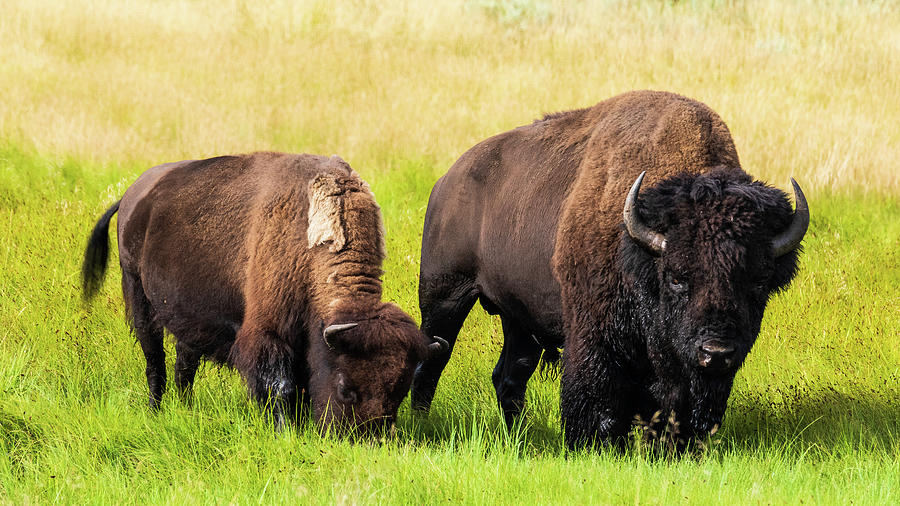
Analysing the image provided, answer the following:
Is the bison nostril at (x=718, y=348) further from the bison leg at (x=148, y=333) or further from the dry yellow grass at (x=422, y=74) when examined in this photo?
the dry yellow grass at (x=422, y=74)

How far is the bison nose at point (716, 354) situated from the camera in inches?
176

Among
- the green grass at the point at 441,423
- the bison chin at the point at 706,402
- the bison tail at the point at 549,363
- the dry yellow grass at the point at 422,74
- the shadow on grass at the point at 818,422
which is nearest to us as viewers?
the green grass at the point at 441,423

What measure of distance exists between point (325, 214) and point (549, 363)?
2024 mm

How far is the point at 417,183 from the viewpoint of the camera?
34.6 feet

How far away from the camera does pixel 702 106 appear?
556 centimetres

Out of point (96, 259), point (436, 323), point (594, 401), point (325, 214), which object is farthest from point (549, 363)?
point (96, 259)

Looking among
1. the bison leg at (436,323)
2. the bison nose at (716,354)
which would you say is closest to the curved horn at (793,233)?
the bison nose at (716,354)

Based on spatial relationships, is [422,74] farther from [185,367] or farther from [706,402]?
[706,402]

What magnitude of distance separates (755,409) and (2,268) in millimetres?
6042

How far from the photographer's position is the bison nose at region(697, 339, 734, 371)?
4477mm

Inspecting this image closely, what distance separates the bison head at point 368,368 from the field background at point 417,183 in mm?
195

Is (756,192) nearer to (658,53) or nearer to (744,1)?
(658,53)

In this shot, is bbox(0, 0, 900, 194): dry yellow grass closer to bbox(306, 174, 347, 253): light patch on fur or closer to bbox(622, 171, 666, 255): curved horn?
bbox(306, 174, 347, 253): light patch on fur

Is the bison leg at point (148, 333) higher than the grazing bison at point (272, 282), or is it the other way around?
the grazing bison at point (272, 282)
